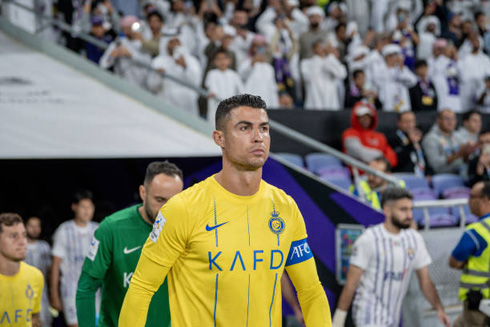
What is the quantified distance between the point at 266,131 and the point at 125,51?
7264mm

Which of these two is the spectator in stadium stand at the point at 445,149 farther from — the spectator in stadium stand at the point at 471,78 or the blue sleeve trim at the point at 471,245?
the blue sleeve trim at the point at 471,245

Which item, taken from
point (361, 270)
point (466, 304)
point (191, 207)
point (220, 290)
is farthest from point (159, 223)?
point (466, 304)

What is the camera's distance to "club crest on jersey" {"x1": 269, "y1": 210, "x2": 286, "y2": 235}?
10.7 ft

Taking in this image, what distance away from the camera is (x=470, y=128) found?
11.4 meters

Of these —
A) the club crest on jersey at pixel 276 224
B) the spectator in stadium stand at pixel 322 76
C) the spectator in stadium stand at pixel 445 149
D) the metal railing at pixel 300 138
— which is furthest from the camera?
the spectator in stadium stand at pixel 322 76

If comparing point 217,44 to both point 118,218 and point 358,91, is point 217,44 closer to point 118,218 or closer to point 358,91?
point 358,91

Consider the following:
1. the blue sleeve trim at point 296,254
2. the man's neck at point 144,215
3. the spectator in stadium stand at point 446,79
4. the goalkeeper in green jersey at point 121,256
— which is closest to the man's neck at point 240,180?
the blue sleeve trim at point 296,254

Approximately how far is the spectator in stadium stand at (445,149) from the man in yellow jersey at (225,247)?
7.81 metres

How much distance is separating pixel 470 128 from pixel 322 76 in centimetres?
255

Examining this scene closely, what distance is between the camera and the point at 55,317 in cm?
921

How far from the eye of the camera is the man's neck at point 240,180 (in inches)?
126

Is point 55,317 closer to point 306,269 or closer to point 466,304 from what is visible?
point 466,304

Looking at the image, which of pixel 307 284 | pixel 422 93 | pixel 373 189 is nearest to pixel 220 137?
pixel 307 284

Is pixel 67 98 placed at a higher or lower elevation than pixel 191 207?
higher
